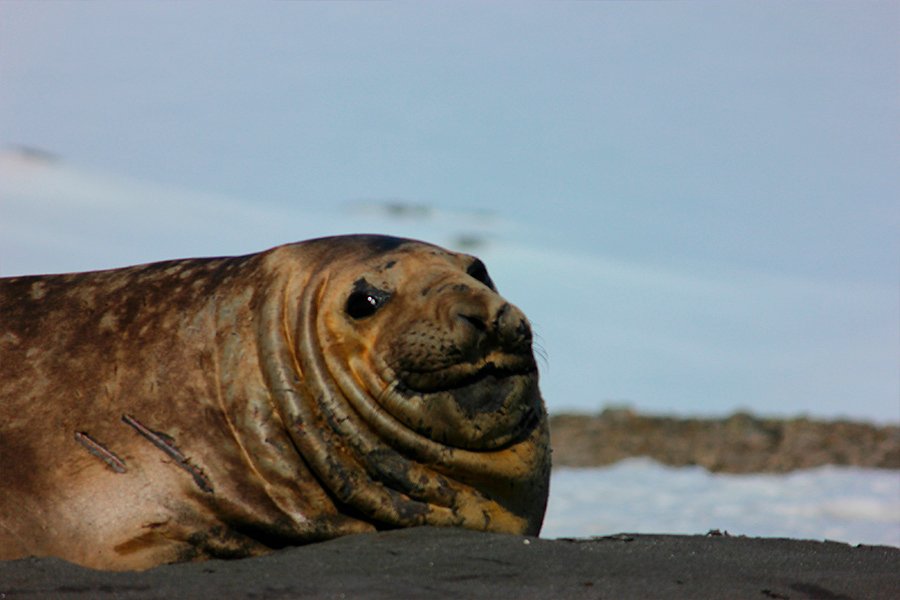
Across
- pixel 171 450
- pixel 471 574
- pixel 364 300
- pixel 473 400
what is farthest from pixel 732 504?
pixel 471 574

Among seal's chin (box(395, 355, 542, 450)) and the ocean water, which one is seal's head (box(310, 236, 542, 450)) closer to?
seal's chin (box(395, 355, 542, 450))

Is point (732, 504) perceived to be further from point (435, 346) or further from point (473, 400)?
point (435, 346)

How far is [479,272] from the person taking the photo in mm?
6078

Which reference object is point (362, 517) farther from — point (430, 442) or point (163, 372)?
point (163, 372)

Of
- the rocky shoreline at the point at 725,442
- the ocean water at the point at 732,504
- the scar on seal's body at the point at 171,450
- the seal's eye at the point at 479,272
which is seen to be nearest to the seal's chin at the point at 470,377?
the seal's eye at the point at 479,272

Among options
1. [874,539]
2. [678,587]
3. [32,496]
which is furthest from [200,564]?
[874,539]

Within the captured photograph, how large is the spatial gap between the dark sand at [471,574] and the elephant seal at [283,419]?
0.27 meters

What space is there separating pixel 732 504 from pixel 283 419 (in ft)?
17.7

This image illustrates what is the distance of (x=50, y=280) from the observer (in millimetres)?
6375

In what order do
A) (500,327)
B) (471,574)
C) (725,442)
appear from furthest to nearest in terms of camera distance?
(725,442), (500,327), (471,574)

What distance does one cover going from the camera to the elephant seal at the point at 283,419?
5.41m

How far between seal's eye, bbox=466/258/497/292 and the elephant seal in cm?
14

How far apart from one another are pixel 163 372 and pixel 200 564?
992 mm

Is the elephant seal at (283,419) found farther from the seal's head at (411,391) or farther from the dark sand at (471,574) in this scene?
the dark sand at (471,574)
